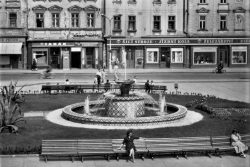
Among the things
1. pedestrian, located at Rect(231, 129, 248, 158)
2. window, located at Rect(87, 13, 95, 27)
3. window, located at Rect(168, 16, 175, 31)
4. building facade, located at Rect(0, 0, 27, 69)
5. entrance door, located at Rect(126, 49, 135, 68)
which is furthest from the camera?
window, located at Rect(168, 16, 175, 31)

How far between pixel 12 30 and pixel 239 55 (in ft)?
103

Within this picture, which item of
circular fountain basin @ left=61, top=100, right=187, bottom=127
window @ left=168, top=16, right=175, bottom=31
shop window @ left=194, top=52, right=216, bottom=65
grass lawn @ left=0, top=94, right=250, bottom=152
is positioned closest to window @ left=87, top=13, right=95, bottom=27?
window @ left=168, top=16, right=175, bottom=31

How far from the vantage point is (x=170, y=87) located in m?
38.8

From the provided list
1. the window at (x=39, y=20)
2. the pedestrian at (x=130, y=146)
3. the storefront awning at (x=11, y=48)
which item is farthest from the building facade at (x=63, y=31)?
the pedestrian at (x=130, y=146)

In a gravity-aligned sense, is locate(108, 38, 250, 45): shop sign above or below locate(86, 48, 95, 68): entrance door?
above

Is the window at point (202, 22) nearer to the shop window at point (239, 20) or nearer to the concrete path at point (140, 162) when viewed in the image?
the shop window at point (239, 20)

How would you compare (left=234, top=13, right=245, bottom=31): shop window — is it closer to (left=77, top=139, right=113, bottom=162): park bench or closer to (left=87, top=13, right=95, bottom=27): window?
(left=87, top=13, right=95, bottom=27): window

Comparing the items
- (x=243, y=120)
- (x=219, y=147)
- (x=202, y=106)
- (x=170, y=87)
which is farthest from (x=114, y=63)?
(x=219, y=147)

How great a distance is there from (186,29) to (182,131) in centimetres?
4403

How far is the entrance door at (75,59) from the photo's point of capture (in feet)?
200

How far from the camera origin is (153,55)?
2456 inches

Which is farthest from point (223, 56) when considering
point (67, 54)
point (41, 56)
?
point (41, 56)

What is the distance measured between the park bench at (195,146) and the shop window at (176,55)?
4651 centimetres

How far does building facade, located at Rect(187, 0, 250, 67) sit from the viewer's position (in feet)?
205
